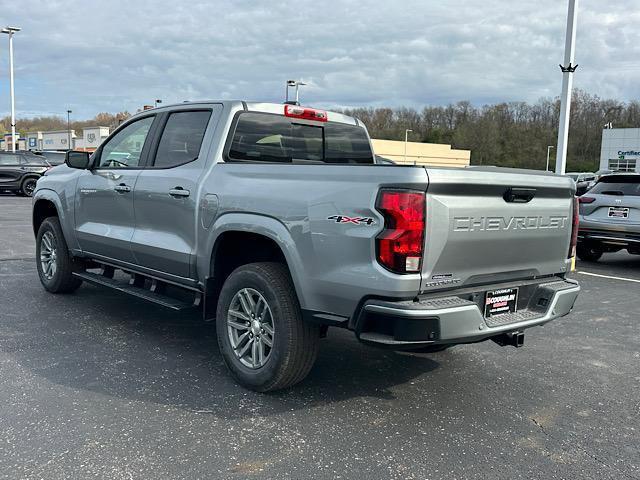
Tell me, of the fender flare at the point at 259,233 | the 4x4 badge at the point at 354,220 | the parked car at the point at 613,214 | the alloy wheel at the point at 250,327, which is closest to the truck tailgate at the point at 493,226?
the 4x4 badge at the point at 354,220

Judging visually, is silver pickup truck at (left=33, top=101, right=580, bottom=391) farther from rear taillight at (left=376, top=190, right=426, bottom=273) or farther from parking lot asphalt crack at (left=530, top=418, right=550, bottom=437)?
parking lot asphalt crack at (left=530, top=418, right=550, bottom=437)

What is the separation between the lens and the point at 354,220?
334 cm

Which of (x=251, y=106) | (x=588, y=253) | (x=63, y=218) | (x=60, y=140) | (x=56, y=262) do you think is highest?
(x=60, y=140)

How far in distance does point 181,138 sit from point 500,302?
2807 millimetres

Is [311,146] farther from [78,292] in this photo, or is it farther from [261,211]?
[78,292]

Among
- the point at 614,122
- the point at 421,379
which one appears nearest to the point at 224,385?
the point at 421,379

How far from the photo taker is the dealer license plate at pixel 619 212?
30.6 feet

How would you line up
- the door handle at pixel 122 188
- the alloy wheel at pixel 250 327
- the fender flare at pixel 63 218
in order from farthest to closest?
the fender flare at pixel 63 218 → the door handle at pixel 122 188 → the alloy wheel at pixel 250 327

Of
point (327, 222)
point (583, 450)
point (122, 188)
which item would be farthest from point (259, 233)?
point (583, 450)

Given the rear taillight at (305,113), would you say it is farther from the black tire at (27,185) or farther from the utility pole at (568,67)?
the black tire at (27,185)

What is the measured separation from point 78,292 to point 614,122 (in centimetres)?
9896

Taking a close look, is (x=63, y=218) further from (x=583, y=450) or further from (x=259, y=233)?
(x=583, y=450)

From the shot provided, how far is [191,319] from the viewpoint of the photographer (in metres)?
5.89

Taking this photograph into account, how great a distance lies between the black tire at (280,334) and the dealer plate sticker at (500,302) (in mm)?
1063
